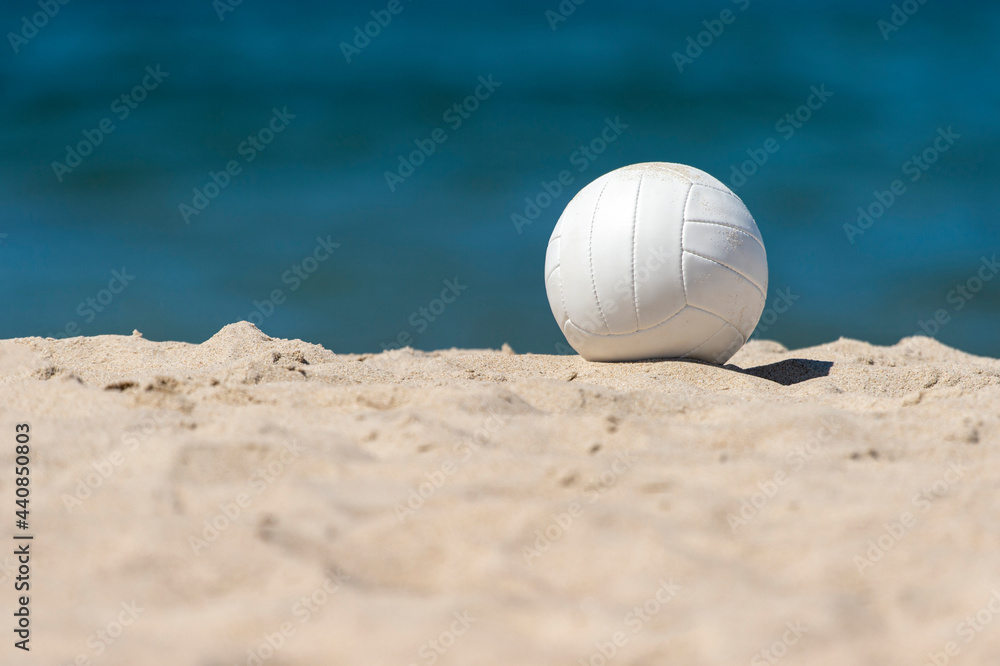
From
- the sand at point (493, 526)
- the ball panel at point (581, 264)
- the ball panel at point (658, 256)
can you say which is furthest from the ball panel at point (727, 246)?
the sand at point (493, 526)

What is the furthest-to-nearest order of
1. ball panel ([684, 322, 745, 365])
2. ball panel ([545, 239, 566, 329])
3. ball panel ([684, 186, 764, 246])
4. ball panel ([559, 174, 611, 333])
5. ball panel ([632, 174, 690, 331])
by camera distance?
ball panel ([545, 239, 566, 329])
ball panel ([684, 322, 745, 365])
ball panel ([559, 174, 611, 333])
ball panel ([684, 186, 764, 246])
ball panel ([632, 174, 690, 331])

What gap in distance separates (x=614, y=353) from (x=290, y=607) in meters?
4.33

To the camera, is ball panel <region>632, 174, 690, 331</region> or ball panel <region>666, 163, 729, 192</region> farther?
ball panel <region>666, 163, 729, 192</region>

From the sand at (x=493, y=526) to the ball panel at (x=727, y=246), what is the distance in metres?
2.03

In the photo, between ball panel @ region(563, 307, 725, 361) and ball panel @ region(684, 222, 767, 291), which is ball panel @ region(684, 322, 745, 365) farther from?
ball panel @ region(684, 222, 767, 291)

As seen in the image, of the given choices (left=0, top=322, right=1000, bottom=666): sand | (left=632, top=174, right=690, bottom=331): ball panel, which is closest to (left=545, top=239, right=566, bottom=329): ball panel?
(left=632, top=174, right=690, bottom=331): ball panel

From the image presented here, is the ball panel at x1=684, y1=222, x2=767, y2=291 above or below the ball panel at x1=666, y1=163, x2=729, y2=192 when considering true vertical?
below

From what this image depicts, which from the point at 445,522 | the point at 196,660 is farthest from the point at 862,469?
the point at 196,660

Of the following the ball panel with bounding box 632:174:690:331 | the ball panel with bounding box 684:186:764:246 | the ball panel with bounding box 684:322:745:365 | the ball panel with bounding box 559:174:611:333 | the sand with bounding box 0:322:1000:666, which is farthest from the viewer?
the ball panel with bounding box 684:322:745:365

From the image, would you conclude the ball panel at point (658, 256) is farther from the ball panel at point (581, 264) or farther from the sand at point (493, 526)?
the sand at point (493, 526)

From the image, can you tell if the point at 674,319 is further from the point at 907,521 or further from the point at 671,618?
the point at 671,618

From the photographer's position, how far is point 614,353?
6215 millimetres

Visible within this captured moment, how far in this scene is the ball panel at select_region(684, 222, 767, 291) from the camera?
227 inches

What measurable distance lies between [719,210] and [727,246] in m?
0.30
